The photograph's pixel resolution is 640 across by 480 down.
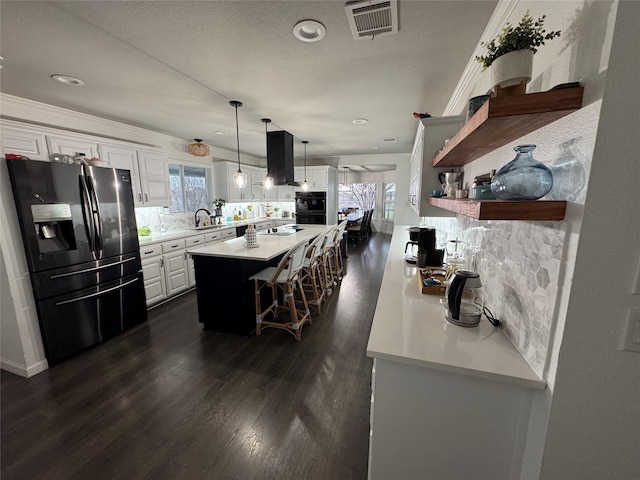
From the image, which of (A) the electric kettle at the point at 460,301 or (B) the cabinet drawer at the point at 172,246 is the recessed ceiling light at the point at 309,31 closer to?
(A) the electric kettle at the point at 460,301

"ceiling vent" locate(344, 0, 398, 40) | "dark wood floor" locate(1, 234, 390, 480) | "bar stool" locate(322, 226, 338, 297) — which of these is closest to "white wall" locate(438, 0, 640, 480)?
"ceiling vent" locate(344, 0, 398, 40)

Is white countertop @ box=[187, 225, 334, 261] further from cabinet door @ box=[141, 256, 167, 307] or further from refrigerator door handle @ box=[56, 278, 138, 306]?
cabinet door @ box=[141, 256, 167, 307]

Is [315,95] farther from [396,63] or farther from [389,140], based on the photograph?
[389,140]

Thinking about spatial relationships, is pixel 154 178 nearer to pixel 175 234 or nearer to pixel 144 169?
pixel 144 169

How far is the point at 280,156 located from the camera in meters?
3.78

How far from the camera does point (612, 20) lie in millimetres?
671

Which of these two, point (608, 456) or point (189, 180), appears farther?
point (189, 180)

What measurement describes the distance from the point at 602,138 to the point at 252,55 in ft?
6.41

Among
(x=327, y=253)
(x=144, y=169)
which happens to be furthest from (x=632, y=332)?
(x=144, y=169)

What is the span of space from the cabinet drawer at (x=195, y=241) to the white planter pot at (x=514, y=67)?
4.13 meters

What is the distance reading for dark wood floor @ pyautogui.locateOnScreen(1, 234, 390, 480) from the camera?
1.45 m

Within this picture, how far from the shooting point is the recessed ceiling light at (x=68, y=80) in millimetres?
2083

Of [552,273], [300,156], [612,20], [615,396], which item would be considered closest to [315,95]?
[612,20]

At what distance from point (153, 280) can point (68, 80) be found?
7.52 feet
